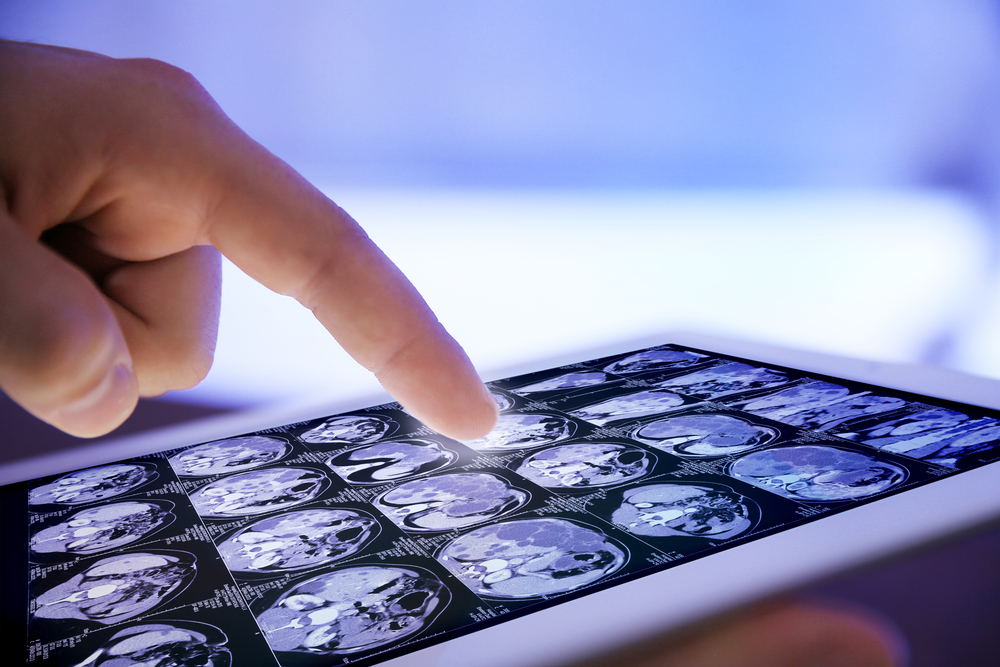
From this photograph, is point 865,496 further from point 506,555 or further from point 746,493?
point 506,555

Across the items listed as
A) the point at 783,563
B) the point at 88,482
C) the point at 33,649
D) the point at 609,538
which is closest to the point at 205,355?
the point at 33,649

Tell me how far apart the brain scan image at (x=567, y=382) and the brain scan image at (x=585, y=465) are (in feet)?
1.28

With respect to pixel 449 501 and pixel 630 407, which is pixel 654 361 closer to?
pixel 630 407

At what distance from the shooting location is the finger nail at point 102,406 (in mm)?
479

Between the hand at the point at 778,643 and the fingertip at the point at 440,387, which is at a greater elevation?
the fingertip at the point at 440,387

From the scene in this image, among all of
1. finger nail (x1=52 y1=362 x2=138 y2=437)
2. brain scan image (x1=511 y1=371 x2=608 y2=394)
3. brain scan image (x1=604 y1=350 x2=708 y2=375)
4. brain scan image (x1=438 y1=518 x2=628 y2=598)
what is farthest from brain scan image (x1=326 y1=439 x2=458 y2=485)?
finger nail (x1=52 y1=362 x2=138 y2=437)

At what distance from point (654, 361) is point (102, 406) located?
153 centimetres

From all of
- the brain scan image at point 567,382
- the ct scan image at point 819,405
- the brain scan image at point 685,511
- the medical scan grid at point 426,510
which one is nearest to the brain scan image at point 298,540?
the medical scan grid at point 426,510

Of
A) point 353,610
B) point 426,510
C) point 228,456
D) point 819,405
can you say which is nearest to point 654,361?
point 819,405

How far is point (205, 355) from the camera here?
0.72 meters

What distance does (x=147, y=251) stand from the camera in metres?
0.64

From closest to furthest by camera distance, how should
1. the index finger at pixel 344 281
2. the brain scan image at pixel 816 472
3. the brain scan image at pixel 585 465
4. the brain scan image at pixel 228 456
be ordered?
the index finger at pixel 344 281
the brain scan image at pixel 816 472
the brain scan image at pixel 585 465
the brain scan image at pixel 228 456

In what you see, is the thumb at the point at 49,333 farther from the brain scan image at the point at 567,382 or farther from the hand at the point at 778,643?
the brain scan image at the point at 567,382

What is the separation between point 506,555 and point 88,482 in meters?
0.85
